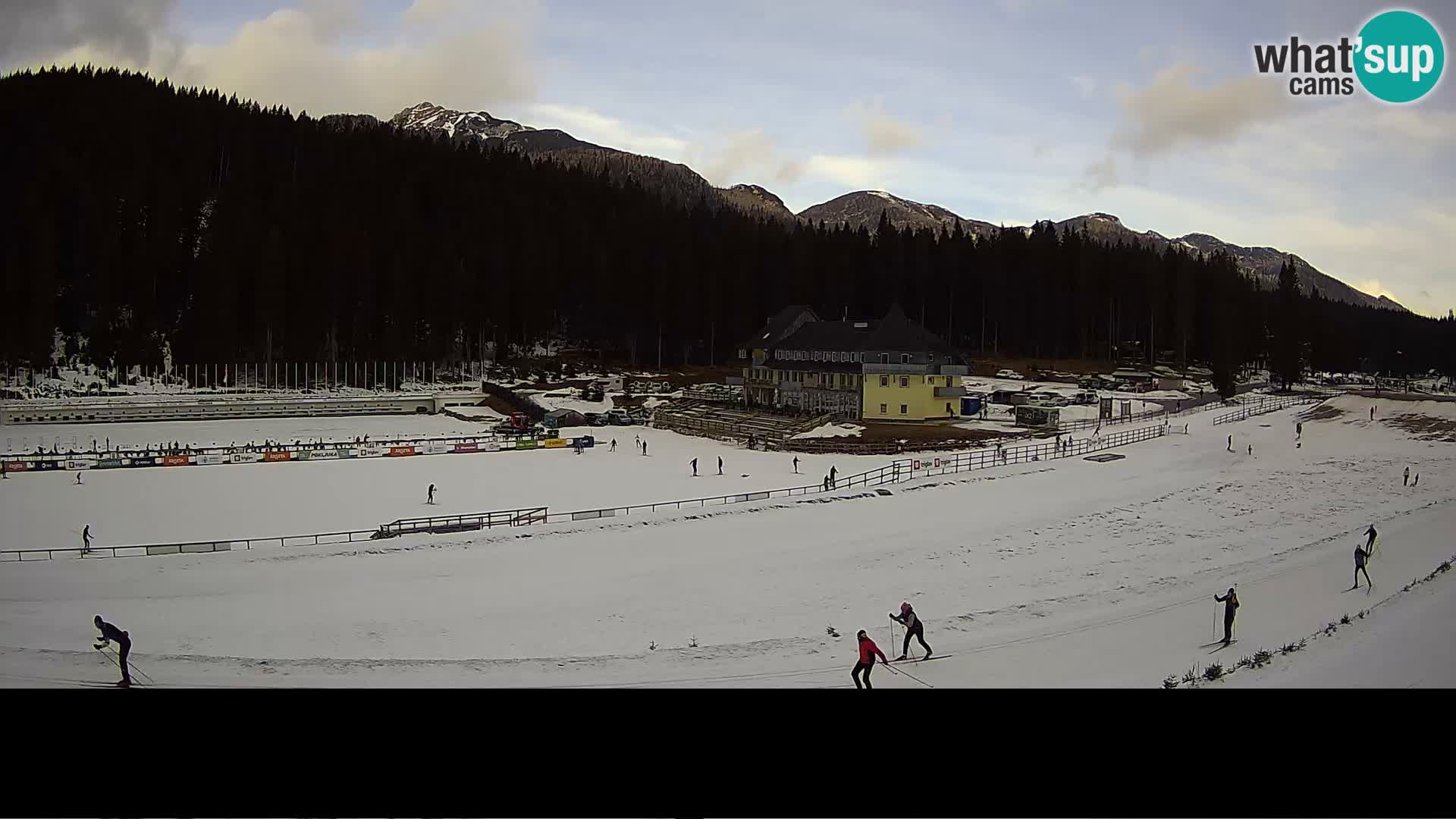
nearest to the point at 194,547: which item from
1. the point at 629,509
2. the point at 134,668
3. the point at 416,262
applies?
the point at 134,668

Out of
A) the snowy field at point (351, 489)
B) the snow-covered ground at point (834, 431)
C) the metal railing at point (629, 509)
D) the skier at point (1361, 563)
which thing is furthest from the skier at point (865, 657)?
the snow-covered ground at point (834, 431)

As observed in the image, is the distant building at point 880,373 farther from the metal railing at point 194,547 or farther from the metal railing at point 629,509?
the metal railing at point 194,547

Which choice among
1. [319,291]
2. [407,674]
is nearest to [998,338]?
[319,291]

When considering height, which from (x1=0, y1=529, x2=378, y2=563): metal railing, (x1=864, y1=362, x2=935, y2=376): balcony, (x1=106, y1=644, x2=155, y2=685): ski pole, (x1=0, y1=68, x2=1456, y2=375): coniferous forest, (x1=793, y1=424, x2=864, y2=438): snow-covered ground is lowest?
(x1=0, y1=529, x2=378, y2=563): metal railing

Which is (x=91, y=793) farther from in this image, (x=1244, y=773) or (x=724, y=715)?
(x=1244, y=773)

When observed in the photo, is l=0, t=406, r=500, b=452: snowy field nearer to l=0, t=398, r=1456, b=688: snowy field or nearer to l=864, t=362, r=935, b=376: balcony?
l=0, t=398, r=1456, b=688: snowy field

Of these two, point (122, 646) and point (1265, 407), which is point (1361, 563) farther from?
point (1265, 407)

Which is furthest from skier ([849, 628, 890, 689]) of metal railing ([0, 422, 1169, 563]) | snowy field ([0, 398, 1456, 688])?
metal railing ([0, 422, 1169, 563])
